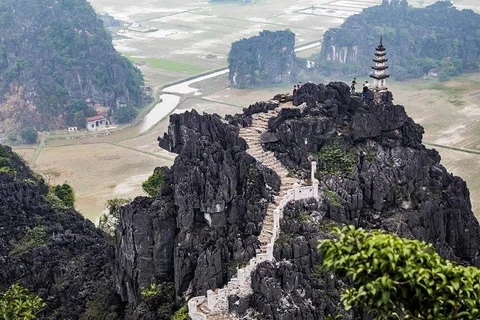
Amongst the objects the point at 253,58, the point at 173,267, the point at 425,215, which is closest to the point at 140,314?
the point at 173,267

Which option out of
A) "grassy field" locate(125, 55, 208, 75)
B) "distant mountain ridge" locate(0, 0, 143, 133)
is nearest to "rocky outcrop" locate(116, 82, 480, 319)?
"distant mountain ridge" locate(0, 0, 143, 133)

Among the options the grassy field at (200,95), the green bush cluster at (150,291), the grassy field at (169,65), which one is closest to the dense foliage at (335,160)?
the green bush cluster at (150,291)

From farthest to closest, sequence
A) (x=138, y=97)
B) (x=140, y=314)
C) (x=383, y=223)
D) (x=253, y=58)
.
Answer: (x=253, y=58), (x=138, y=97), (x=383, y=223), (x=140, y=314)

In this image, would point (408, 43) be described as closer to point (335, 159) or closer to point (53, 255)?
point (335, 159)

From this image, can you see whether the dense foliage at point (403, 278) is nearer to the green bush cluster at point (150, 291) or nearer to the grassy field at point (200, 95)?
the green bush cluster at point (150, 291)

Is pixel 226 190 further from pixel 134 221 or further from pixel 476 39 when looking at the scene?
pixel 476 39

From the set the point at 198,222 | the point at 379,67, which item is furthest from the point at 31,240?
the point at 379,67

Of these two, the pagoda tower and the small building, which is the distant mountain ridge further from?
the pagoda tower
